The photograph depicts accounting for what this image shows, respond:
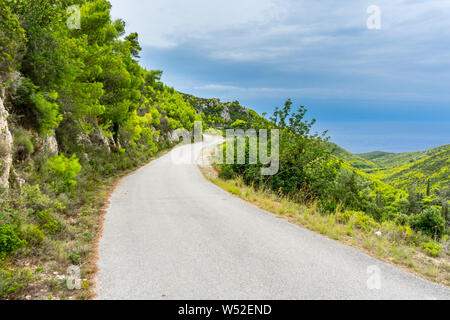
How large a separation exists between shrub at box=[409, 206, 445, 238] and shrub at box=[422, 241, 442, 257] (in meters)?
1.77

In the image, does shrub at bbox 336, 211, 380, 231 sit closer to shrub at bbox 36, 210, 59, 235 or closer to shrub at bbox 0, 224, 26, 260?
shrub at bbox 36, 210, 59, 235

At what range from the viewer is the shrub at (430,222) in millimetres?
7750

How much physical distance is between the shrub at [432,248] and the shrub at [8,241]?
9.20m

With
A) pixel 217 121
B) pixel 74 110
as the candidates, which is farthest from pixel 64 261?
pixel 217 121

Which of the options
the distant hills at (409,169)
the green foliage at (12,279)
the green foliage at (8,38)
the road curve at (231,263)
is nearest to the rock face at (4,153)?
the green foliage at (8,38)

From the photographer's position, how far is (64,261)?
509 cm

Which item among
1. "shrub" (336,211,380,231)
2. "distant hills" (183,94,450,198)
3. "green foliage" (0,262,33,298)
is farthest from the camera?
"distant hills" (183,94,450,198)

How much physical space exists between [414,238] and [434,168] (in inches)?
4223

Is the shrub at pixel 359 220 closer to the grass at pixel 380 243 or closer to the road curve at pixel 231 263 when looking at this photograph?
the grass at pixel 380 243

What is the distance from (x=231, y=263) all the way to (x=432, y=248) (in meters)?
5.16

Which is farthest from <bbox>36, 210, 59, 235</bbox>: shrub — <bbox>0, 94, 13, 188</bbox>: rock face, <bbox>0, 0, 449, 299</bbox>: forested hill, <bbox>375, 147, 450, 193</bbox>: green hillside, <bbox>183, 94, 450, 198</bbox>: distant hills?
<bbox>375, 147, 450, 193</bbox>: green hillside

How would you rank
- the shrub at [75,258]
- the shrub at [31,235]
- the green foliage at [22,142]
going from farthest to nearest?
1. the green foliage at [22,142]
2. the shrub at [31,235]
3. the shrub at [75,258]

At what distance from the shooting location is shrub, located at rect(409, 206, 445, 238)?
7.75 m
